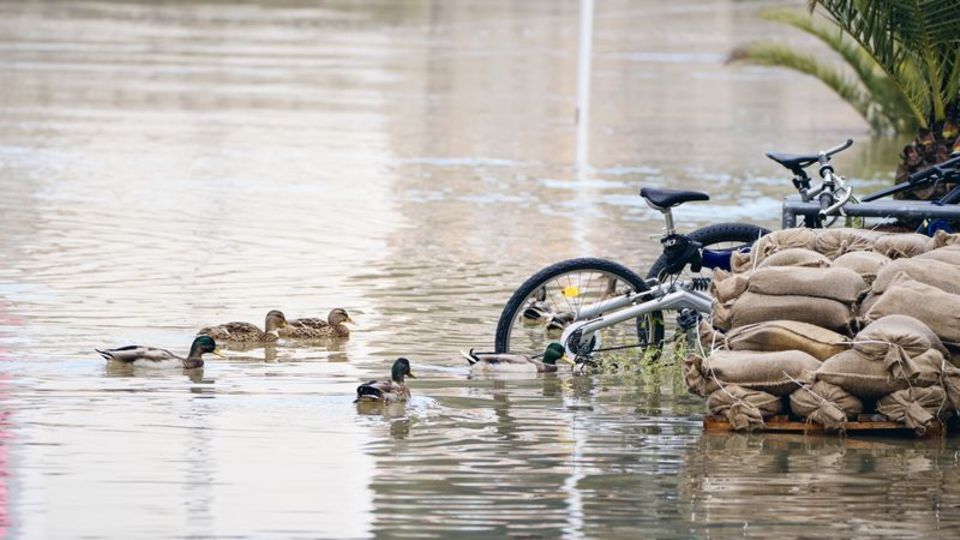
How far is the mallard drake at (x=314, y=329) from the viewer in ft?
42.7

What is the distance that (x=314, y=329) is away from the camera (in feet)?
42.7

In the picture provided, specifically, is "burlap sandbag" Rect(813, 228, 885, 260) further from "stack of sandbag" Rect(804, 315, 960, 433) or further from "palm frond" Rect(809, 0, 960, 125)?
"palm frond" Rect(809, 0, 960, 125)

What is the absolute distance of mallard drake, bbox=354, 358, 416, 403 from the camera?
10.7 m

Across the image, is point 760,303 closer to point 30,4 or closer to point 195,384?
point 195,384

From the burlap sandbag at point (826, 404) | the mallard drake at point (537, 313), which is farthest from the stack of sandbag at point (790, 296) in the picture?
the mallard drake at point (537, 313)

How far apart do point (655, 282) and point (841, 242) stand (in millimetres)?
1016

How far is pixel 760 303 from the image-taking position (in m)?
11.0

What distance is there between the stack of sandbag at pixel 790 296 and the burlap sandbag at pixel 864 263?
0.43 feet

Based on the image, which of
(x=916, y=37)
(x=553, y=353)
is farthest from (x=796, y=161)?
(x=916, y=37)

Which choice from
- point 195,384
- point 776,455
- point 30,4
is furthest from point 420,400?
point 30,4

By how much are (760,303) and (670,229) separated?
1133mm

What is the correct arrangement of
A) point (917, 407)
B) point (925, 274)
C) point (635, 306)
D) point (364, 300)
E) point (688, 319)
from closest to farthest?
point (917, 407), point (925, 274), point (635, 306), point (688, 319), point (364, 300)

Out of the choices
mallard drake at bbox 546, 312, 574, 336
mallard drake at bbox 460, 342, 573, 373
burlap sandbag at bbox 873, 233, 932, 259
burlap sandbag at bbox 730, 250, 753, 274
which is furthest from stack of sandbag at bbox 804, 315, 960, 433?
mallard drake at bbox 546, 312, 574, 336

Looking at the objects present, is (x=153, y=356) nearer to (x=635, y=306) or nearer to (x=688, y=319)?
(x=635, y=306)
